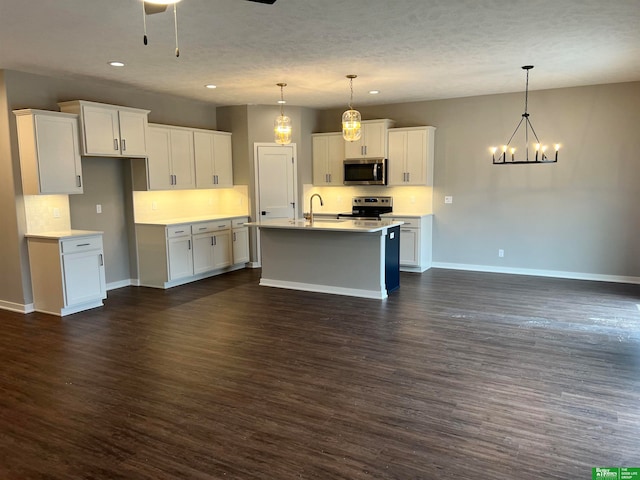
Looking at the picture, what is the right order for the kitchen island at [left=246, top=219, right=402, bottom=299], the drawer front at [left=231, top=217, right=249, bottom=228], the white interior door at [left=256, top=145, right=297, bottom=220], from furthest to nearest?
the white interior door at [left=256, top=145, right=297, bottom=220] → the drawer front at [left=231, top=217, right=249, bottom=228] → the kitchen island at [left=246, top=219, right=402, bottom=299]

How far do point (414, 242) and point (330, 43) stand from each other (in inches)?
150

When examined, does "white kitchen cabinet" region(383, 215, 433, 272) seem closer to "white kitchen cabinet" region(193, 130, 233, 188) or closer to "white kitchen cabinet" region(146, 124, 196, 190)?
"white kitchen cabinet" region(193, 130, 233, 188)

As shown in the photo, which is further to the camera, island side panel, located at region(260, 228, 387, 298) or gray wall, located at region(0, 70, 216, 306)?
island side panel, located at region(260, 228, 387, 298)

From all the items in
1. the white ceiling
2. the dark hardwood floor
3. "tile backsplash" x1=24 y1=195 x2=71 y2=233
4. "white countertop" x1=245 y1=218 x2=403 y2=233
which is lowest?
the dark hardwood floor

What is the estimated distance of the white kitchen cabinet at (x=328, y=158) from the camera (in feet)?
26.4

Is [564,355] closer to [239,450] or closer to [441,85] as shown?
[239,450]

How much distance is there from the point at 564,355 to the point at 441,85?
3896mm

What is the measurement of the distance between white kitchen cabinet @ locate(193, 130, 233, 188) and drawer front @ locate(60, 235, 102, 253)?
208cm

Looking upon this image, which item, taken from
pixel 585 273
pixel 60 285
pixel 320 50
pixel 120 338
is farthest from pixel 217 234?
pixel 585 273

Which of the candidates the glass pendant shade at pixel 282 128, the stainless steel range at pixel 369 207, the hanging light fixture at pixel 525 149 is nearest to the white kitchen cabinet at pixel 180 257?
the glass pendant shade at pixel 282 128

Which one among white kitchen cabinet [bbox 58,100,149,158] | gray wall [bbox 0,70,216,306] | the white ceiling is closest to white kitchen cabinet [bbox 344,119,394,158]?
the white ceiling

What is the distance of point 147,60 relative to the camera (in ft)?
15.5

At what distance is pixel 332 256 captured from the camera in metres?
6.04

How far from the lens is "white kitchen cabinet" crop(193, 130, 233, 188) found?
23.6 feet
